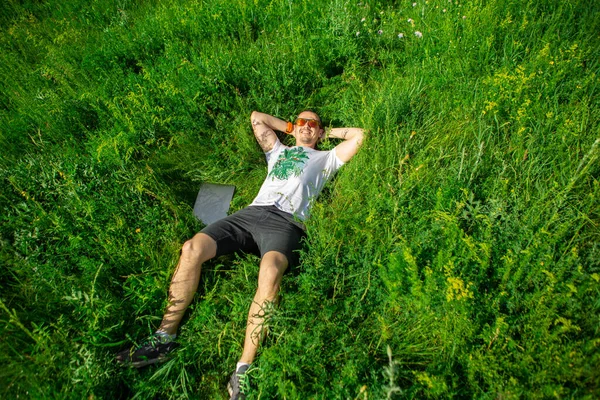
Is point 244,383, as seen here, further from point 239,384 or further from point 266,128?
point 266,128

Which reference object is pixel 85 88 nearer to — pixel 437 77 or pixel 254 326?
pixel 254 326

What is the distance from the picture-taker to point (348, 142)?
322 cm

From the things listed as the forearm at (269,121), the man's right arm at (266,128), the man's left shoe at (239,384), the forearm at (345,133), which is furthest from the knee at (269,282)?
the forearm at (269,121)

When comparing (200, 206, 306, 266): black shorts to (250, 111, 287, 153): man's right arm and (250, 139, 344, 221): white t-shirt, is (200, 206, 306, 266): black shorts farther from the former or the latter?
(250, 111, 287, 153): man's right arm

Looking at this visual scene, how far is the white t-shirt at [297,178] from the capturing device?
2980mm

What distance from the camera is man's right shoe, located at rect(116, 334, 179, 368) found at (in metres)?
2.28

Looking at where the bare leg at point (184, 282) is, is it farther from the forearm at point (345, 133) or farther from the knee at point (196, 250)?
the forearm at point (345, 133)

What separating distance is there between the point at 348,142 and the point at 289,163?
60 centimetres

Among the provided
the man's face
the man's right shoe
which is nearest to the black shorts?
the man's right shoe

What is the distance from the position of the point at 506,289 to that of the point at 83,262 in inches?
119

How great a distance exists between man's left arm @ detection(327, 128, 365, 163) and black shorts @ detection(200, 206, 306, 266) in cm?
82

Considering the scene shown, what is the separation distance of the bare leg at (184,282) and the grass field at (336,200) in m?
0.11

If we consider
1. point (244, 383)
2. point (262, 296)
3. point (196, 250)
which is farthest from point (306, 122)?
point (244, 383)

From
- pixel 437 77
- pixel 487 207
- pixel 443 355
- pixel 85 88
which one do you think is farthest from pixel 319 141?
pixel 85 88
